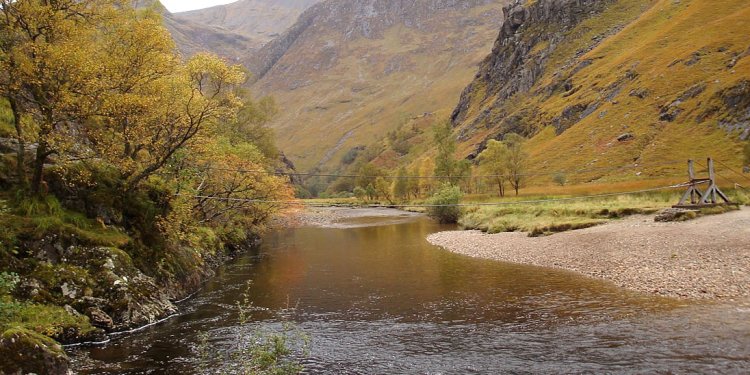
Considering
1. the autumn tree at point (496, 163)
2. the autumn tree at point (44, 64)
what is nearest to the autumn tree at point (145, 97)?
the autumn tree at point (44, 64)

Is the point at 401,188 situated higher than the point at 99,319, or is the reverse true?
the point at 401,188

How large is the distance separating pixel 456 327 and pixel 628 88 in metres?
122

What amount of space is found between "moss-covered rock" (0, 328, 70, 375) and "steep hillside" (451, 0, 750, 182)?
91.3 meters

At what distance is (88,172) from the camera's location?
21.2 meters

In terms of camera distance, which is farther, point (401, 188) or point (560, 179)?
point (401, 188)

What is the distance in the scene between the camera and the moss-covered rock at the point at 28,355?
1188 cm

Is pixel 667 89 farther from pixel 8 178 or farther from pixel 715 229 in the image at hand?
pixel 8 178

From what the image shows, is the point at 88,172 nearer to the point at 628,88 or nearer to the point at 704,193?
the point at 704,193

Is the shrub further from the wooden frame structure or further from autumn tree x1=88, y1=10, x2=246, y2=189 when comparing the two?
autumn tree x1=88, y1=10, x2=246, y2=189

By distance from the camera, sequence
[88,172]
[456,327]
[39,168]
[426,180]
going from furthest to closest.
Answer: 1. [426,180]
2. [88,172]
3. [39,168]
4. [456,327]

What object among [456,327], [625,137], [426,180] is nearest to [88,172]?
[456,327]

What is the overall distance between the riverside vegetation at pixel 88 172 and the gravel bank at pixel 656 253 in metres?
24.7

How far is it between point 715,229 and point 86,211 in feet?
127

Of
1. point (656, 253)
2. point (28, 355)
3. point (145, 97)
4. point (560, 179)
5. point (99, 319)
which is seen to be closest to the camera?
point (28, 355)
